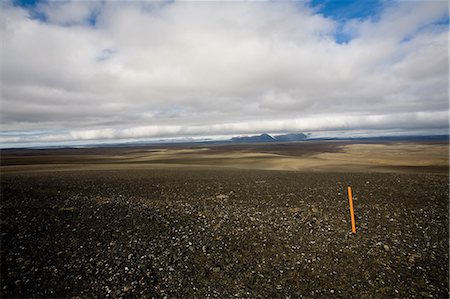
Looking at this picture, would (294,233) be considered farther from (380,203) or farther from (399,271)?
(380,203)

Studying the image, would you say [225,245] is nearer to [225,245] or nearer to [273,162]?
[225,245]

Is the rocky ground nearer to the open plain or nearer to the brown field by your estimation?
the open plain

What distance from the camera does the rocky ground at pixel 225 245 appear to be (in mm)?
8375

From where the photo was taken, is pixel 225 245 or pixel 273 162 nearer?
pixel 225 245

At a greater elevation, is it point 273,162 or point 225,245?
point 225,245

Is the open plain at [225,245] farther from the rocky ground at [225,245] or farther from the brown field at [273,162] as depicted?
the brown field at [273,162]

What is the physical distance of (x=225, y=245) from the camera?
35.7 feet

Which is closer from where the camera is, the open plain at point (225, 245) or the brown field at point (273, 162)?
the open plain at point (225, 245)

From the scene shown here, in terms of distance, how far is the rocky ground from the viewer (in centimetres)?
838

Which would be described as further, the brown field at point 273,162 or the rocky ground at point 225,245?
the brown field at point 273,162

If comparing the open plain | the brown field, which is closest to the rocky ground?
the open plain

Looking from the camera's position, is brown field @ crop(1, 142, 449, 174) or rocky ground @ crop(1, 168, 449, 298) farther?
brown field @ crop(1, 142, 449, 174)

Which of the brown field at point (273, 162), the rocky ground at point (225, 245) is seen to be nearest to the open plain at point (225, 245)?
the rocky ground at point (225, 245)

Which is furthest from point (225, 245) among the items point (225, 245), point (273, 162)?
point (273, 162)
